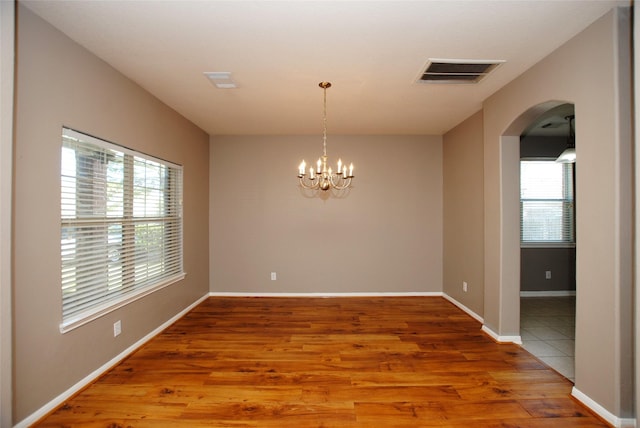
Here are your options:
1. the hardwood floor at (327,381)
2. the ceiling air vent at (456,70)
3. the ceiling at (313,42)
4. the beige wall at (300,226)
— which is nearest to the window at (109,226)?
the hardwood floor at (327,381)

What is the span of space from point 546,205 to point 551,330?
2576 mm

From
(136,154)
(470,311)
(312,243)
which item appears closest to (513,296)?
(470,311)

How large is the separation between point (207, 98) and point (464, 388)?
377 cm

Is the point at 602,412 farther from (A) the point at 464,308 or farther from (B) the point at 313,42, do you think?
(B) the point at 313,42

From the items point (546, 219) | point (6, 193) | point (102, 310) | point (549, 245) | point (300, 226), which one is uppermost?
point (6, 193)

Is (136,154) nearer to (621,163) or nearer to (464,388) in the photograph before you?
(464,388)

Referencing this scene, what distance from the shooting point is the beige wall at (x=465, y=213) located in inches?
150

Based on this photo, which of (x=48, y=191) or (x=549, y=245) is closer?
(x=48, y=191)

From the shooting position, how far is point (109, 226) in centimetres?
264

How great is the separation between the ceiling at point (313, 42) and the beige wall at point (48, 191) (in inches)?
7.9

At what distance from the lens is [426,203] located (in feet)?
16.3

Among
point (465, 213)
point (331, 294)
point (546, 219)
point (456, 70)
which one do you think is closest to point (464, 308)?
point (465, 213)

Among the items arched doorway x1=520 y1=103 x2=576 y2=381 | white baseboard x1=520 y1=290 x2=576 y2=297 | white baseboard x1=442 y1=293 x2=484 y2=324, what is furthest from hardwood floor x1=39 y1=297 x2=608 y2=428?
arched doorway x1=520 y1=103 x2=576 y2=381

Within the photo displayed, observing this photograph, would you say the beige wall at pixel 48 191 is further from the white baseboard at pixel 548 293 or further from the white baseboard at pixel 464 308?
the white baseboard at pixel 548 293
